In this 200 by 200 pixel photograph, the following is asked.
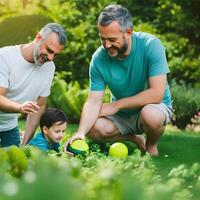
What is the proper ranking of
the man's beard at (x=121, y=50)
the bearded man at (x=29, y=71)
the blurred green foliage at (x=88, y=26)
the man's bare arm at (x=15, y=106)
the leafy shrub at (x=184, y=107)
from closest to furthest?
the man's bare arm at (x=15, y=106) → the bearded man at (x=29, y=71) → the man's beard at (x=121, y=50) → the leafy shrub at (x=184, y=107) → the blurred green foliage at (x=88, y=26)

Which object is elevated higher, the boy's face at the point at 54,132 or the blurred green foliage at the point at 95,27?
the boy's face at the point at 54,132

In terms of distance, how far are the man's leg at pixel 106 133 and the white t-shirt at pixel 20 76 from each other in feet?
1.99

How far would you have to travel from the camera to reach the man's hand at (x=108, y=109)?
5.22 m

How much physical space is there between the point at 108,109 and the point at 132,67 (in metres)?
0.45

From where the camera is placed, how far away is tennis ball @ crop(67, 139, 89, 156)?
14.4 ft

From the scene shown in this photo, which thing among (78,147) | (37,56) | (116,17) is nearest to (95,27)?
(116,17)

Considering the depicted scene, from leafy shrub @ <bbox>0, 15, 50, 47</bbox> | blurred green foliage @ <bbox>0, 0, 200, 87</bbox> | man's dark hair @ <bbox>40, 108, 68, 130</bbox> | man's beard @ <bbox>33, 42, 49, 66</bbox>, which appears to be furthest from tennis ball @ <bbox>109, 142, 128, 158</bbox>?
leafy shrub @ <bbox>0, 15, 50, 47</bbox>

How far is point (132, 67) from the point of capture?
5.08m

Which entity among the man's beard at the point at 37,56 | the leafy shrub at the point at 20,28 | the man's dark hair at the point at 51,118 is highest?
the man's beard at the point at 37,56

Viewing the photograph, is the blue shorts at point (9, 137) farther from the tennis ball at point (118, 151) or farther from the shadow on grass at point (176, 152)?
the shadow on grass at point (176, 152)

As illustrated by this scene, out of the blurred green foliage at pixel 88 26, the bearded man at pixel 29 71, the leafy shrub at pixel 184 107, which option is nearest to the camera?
the bearded man at pixel 29 71

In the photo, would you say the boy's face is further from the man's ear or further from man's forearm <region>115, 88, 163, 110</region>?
man's forearm <region>115, 88, 163, 110</region>

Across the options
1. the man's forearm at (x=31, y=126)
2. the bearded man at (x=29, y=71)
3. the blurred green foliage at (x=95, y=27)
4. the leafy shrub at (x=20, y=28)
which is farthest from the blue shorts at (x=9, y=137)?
the leafy shrub at (x=20, y=28)

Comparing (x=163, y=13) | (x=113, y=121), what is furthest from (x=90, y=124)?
(x=163, y=13)
